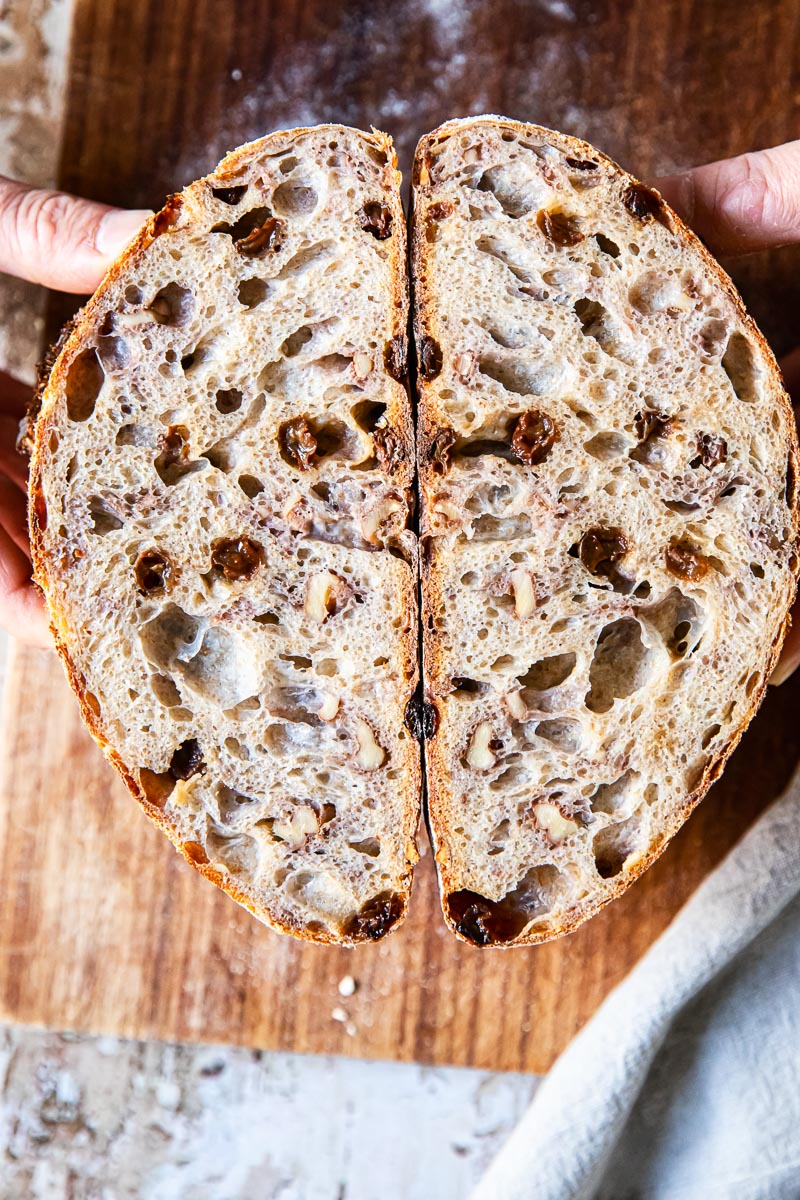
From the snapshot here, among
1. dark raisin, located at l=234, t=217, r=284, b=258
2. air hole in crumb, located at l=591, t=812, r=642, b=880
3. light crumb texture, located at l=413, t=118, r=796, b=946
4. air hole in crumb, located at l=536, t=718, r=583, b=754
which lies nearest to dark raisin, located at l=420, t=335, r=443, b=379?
light crumb texture, located at l=413, t=118, r=796, b=946

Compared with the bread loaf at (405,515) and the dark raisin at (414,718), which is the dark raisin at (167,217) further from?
the dark raisin at (414,718)

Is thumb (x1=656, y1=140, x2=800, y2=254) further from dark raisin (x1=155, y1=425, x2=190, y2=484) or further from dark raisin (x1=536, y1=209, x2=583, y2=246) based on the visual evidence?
dark raisin (x1=155, y1=425, x2=190, y2=484)

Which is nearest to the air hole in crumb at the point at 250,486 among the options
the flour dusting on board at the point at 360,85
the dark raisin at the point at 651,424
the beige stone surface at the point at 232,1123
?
the dark raisin at the point at 651,424

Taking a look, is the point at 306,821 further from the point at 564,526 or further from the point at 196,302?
the point at 196,302

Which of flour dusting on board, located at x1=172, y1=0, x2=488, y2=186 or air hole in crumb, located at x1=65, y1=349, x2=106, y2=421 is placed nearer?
air hole in crumb, located at x1=65, y1=349, x2=106, y2=421

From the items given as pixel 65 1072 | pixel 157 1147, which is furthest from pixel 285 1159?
pixel 65 1072

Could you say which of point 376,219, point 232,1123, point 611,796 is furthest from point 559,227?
point 232,1123
